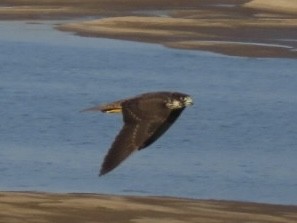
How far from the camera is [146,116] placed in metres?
7.86

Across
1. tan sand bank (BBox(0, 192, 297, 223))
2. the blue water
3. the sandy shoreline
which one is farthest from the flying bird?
the sandy shoreline

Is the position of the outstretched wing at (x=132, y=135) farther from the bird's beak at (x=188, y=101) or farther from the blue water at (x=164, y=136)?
the blue water at (x=164, y=136)

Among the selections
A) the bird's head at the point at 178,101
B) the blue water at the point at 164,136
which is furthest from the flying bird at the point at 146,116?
the blue water at the point at 164,136

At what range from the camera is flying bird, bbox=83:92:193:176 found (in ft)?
25.3

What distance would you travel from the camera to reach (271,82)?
21375 millimetres

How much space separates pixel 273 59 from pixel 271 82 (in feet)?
10.7

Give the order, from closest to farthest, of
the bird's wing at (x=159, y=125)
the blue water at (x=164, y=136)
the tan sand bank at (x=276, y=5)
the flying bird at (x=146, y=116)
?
the flying bird at (x=146, y=116), the bird's wing at (x=159, y=125), the blue water at (x=164, y=136), the tan sand bank at (x=276, y=5)

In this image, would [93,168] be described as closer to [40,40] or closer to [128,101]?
[128,101]

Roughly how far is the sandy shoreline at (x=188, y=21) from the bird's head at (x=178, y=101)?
17265mm

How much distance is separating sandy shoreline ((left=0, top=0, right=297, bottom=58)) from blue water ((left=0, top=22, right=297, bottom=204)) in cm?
116

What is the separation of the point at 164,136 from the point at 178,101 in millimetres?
8812

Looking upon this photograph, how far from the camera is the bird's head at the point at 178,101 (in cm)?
775

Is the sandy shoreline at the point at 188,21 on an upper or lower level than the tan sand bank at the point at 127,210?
lower

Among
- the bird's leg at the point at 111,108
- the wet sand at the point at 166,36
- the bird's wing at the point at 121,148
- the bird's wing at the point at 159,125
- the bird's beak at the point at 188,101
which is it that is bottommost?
the wet sand at the point at 166,36
